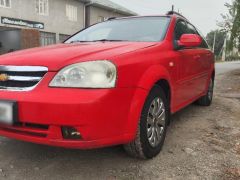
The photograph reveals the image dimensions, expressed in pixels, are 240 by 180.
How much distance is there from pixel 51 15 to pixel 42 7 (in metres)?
1.05

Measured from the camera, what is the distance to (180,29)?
4543 millimetres

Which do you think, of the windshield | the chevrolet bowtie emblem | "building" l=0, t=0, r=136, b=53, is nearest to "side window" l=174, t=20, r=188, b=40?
the windshield

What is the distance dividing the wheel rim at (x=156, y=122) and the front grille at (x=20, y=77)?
3.67 feet

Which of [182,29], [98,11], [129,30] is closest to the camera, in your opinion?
[129,30]

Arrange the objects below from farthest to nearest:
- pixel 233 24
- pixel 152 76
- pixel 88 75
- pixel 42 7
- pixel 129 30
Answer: pixel 42 7
pixel 233 24
pixel 129 30
pixel 152 76
pixel 88 75

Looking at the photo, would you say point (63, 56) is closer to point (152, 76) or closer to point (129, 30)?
point (152, 76)

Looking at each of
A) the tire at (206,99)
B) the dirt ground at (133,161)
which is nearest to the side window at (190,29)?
the tire at (206,99)

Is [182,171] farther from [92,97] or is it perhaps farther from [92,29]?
[92,29]

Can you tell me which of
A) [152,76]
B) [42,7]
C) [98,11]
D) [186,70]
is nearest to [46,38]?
[42,7]

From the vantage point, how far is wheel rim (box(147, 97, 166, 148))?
3.32m

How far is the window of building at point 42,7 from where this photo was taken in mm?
23688

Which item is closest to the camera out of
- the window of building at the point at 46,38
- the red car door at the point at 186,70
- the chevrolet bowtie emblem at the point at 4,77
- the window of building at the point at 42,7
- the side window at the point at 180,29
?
the chevrolet bowtie emblem at the point at 4,77

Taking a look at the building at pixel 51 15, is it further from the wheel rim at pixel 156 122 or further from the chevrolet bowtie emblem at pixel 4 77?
the wheel rim at pixel 156 122

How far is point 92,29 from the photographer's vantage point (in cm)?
466
